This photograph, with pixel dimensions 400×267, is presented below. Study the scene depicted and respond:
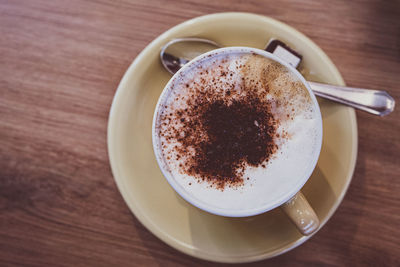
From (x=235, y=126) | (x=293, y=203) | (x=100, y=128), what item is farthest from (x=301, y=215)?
(x=100, y=128)

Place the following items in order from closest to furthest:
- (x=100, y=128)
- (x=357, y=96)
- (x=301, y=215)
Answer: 1. (x=301, y=215)
2. (x=357, y=96)
3. (x=100, y=128)

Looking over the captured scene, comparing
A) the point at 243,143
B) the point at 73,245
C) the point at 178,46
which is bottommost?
the point at 73,245

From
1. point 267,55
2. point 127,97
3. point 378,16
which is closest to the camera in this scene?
point 267,55

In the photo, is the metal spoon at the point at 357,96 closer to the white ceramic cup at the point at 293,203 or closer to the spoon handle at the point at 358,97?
the spoon handle at the point at 358,97

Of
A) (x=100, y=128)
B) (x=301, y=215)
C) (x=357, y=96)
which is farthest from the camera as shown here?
(x=100, y=128)

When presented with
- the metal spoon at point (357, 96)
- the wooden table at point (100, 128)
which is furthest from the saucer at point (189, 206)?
the wooden table at point (100, 128)

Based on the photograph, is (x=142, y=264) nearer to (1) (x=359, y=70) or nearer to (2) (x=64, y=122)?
(2) (x=64, y=122)

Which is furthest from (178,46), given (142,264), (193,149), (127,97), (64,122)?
(142,264)

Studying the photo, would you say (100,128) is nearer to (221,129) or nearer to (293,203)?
(221,129)
